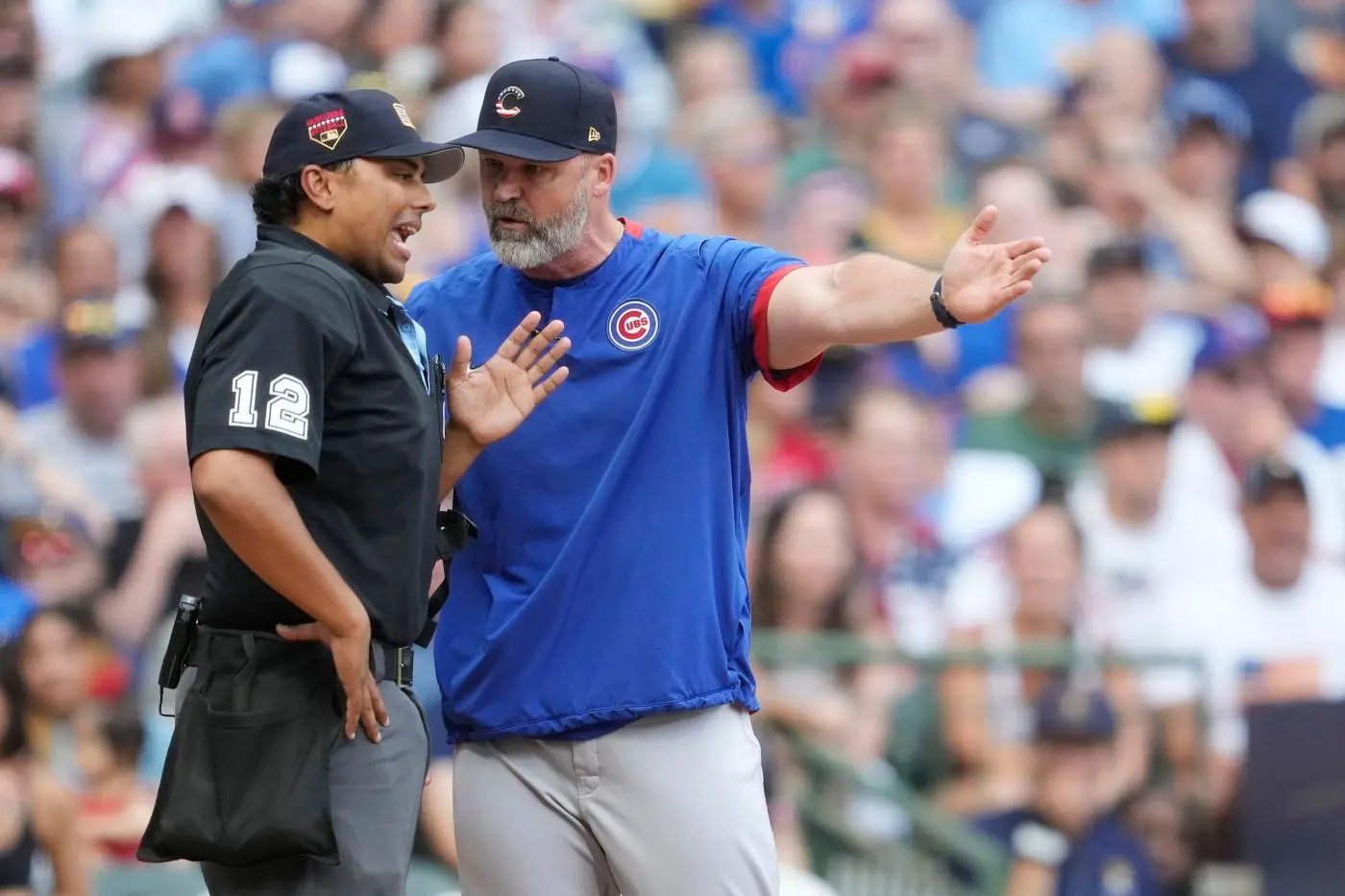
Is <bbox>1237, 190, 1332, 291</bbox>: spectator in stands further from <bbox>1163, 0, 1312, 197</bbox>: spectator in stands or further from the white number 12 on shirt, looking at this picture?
the white number 12 on shirt

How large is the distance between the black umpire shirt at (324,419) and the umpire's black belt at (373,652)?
0.02 meters

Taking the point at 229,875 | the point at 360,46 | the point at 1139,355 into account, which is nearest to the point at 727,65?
the point at 360,46

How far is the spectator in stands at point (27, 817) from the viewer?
577cm

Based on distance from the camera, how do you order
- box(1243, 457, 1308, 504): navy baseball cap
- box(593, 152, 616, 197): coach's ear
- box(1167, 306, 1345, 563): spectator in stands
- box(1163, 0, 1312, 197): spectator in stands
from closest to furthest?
box(593, 152, 616, 197): coach's ear → box(1243, 457, 1308, 504): navy baseball cap → box(1167, 306, 1345, 563): spectator in stands → box(1163, 0, 1312, 197): spectator in stands

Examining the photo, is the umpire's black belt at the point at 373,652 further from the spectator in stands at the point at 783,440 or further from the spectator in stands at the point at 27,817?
the spectator in stands at the point at 783,440

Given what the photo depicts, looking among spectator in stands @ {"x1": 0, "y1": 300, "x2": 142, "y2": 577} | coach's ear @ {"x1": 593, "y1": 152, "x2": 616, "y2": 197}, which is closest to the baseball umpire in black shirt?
coach's ear @ {"x1": 593, "y1": 152, "x2": 616, "y2": 197}

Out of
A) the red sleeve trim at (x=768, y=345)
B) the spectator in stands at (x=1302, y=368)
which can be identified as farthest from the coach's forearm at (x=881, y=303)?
the spectator in stands at (x=1302, y=368)

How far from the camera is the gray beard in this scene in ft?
12.7

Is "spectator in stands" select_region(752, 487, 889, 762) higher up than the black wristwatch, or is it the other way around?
the black wristwatch

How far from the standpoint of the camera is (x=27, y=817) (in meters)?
5.83

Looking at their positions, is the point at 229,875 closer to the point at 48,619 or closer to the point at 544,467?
the point at 544,467

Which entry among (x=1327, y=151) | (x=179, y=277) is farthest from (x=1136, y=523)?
(x=179, y=277)

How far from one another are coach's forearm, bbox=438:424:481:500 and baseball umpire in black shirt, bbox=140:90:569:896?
0.50 ft

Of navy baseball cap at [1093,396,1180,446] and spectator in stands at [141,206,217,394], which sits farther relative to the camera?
navy baseball cap at [1093,396,1180,446]
